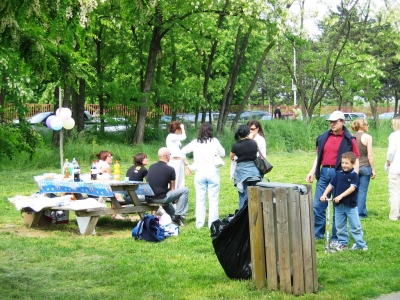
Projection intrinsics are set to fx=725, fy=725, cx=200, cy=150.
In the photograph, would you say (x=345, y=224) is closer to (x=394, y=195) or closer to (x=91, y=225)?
(x=394, y=195)

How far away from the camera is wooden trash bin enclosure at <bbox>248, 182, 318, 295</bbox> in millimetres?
7059

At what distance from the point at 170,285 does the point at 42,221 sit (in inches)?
217

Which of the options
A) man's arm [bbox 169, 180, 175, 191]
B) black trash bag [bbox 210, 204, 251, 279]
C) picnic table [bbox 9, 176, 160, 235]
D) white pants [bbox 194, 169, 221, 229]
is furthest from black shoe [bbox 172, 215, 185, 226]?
black trash bag [bbox 210, 204, 251, 279]

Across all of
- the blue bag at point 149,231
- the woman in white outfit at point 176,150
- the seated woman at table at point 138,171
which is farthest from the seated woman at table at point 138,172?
the blue bag at point 149,231

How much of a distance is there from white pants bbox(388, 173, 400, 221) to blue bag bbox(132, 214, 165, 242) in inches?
160

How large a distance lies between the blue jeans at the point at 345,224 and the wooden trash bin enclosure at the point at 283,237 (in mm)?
2188

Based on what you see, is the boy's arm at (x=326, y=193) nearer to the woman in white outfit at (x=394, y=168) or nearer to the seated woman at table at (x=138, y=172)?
the woman in white outfit at (x=394, y=168)

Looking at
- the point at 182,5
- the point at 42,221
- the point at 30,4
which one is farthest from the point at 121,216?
the point at 182,5

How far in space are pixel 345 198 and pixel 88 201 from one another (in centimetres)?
448

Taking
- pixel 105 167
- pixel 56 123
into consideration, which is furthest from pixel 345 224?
pixel 56 123

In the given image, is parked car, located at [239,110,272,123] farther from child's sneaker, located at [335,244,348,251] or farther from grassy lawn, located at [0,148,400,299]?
child's sneaker, located at [335,244,348,251]

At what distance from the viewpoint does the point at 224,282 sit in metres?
7.75

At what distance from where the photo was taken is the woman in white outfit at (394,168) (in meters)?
12.2

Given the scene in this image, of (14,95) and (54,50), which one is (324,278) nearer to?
(54,50)
